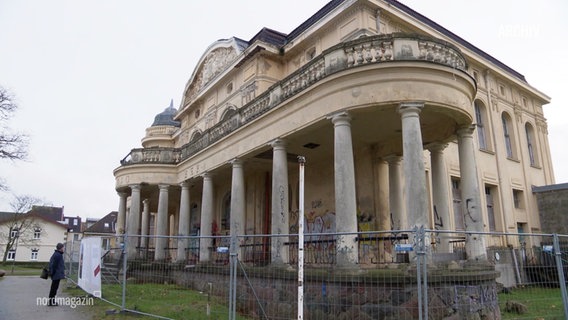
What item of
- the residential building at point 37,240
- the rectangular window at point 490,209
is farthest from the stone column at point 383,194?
the residential building at point 37,240

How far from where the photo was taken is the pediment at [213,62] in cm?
2045

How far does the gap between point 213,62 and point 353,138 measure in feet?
42.4

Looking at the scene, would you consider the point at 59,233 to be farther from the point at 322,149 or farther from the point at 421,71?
the point at 421,71

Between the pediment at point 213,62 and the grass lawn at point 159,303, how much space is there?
11619 mm

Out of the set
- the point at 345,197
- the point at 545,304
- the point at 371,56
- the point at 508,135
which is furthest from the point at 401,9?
the point at 545,304

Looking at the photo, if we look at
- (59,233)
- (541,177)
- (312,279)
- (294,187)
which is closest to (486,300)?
(312,279)

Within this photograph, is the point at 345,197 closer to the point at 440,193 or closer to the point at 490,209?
the point at 440,193

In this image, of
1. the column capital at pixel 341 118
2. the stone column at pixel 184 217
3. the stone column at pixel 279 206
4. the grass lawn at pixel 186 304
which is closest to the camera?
the grass lawn at pixel 186 304

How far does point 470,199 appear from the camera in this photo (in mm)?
10398

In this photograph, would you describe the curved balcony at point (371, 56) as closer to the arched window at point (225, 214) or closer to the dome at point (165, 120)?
the arched window at point (225, 214)

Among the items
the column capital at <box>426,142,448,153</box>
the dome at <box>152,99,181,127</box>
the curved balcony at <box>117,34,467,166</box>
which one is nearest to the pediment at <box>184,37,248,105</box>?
the dome at <box>152,99,181,127</box>

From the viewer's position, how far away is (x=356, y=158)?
14086 mm

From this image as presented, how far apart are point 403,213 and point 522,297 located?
4.15 meters

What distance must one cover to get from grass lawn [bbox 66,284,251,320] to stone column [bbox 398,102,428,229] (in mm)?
4516
